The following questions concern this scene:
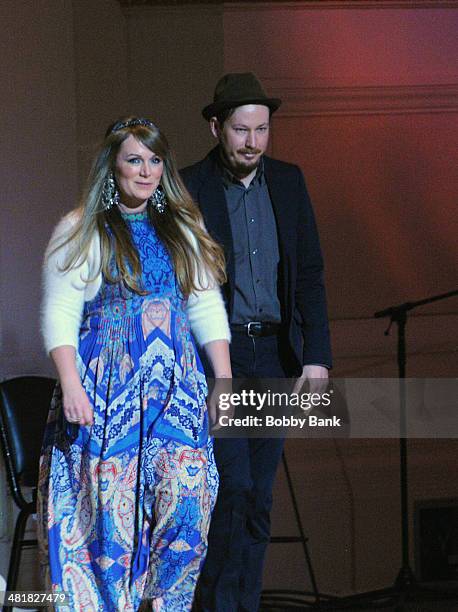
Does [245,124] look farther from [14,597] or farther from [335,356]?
[335,356]

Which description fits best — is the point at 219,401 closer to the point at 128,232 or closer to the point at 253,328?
the point at 253,328

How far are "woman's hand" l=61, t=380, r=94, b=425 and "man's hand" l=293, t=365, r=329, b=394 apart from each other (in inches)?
28.6

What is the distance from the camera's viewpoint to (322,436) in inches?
210

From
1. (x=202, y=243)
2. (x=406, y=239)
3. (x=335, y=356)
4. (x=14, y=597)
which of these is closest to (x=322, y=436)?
(x=335, y=356)

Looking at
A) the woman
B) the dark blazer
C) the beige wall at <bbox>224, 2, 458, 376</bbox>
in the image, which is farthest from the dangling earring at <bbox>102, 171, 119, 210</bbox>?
the beige wall at <bbox>224, 2, 458, 376</bbox>

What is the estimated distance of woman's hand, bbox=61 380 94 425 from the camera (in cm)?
273

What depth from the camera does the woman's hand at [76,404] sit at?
2.73m

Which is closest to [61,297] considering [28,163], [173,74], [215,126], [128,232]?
[128,232]

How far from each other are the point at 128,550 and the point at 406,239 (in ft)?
10.0

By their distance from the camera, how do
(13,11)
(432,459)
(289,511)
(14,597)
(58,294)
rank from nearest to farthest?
(58,294), (14,597), (13,11), (289,511), (432,459)

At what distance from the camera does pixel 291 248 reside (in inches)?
127

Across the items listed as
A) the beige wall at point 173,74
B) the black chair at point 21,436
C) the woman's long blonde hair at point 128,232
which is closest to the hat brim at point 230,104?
the woman's long blonde hair at point 128,232

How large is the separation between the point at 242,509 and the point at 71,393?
623 mm

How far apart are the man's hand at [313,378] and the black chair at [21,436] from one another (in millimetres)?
946
